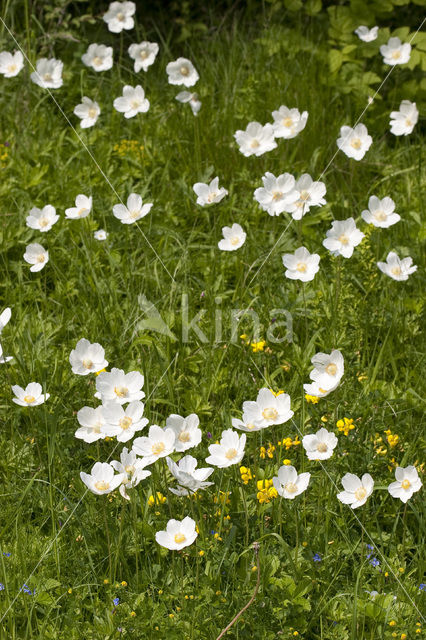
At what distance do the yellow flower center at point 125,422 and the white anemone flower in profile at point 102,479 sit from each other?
12 cm

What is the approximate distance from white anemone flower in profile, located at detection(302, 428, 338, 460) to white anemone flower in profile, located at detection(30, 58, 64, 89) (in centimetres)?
212

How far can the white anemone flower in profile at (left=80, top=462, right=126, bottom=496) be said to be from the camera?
1898 millimetres

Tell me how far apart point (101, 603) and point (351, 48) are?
8.68ft

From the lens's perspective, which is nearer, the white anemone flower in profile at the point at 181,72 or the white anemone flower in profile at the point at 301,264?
the white anemone flower in profile at the point at 301,264

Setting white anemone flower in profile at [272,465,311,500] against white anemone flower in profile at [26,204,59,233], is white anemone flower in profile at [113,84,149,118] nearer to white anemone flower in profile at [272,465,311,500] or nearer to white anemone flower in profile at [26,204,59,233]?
white anemone flower in profile at [26,204,59,233]

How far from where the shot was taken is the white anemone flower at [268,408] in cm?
205

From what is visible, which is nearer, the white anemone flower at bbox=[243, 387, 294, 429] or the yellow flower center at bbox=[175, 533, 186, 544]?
the yellow flower center at bbox=[175, 533, 186, 544]

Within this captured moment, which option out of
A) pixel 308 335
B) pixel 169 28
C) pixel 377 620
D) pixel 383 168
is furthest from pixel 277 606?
pixel 169 28

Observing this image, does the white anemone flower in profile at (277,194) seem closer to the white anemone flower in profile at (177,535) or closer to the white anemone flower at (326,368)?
the white anemone flower at (326,368)

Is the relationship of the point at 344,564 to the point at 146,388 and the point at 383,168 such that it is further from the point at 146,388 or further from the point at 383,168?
the point at 383,168

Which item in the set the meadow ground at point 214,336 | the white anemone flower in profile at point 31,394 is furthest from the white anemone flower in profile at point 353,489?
the white anemone flower in profile at point 31,394

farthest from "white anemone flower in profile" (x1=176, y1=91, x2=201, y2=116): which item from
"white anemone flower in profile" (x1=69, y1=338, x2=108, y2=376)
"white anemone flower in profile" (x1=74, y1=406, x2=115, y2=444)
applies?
"white anemone flower in profile" (x1=74, y1=406, x2=115, y2=444)

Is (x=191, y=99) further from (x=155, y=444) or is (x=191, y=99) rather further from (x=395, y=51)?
(x=155, y=444)

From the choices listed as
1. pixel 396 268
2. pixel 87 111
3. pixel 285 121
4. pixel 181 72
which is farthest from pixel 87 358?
pixel 181 72
